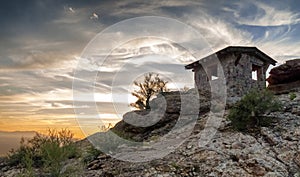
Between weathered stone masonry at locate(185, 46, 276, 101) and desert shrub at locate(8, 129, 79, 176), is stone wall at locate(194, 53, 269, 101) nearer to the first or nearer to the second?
weathered stone masonry at locate(185, 46, 276, 101)

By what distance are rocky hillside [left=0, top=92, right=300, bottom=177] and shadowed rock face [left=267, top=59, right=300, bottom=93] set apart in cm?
830

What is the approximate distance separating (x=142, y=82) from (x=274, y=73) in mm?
11714

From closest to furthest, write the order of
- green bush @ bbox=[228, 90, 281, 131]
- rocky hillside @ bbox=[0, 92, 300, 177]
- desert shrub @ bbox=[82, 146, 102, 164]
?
rocky hillside @ bbox=[0, 92, 300, 177]
desert shrub @ bbox=[82, 146, 102, 164]
green bush @ bbox=[228, 90, 281, 131]

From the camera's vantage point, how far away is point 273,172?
11.3 meters

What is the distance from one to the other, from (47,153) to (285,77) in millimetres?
20743

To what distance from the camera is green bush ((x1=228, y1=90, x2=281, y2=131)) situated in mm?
15781

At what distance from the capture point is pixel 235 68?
85.2ft

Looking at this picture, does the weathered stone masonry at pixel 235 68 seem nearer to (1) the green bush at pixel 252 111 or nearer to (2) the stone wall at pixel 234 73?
(2) the stone wall at pixel 234 73

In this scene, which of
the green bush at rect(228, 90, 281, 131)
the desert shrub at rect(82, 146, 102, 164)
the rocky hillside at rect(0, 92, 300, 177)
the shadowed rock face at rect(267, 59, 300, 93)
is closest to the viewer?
the rocky hillside at rect(0, 92, 300, 177)

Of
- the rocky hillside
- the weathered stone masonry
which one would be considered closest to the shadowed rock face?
the weathered stone masonry

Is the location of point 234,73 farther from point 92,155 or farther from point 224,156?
point 92,155

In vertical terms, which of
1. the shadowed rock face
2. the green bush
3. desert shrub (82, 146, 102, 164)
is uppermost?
the shadowed rock face

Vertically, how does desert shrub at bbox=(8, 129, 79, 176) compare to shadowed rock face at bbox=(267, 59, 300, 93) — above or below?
below

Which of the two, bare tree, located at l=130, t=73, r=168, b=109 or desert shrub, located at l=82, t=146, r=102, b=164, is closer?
desert shrub, located at l=82, t=146, r=102, b=164
